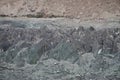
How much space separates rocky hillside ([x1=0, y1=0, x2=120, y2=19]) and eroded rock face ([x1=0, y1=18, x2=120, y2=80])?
4.4 inches

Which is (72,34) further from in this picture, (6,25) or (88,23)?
(6,25)

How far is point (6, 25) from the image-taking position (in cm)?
208

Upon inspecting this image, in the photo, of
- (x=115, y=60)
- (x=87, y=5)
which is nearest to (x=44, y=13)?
(x=87, y=5)

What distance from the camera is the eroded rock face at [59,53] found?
195cm

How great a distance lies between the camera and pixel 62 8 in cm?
205

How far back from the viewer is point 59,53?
78.2 inches

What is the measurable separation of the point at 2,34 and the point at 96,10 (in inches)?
29.4

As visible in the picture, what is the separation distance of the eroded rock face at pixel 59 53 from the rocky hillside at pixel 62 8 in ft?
0.36

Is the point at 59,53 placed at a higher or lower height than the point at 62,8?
lower

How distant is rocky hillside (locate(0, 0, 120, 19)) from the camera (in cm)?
200

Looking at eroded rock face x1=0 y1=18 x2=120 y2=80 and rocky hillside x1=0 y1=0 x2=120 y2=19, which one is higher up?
rocky hillside x1=0 y1=0 x2=120 y2=19

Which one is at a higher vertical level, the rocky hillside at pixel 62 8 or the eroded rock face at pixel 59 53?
the rocky hillside at pixel 62 8

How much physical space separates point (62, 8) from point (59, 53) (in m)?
0.35

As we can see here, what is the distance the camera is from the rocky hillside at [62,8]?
2000 millimetres
